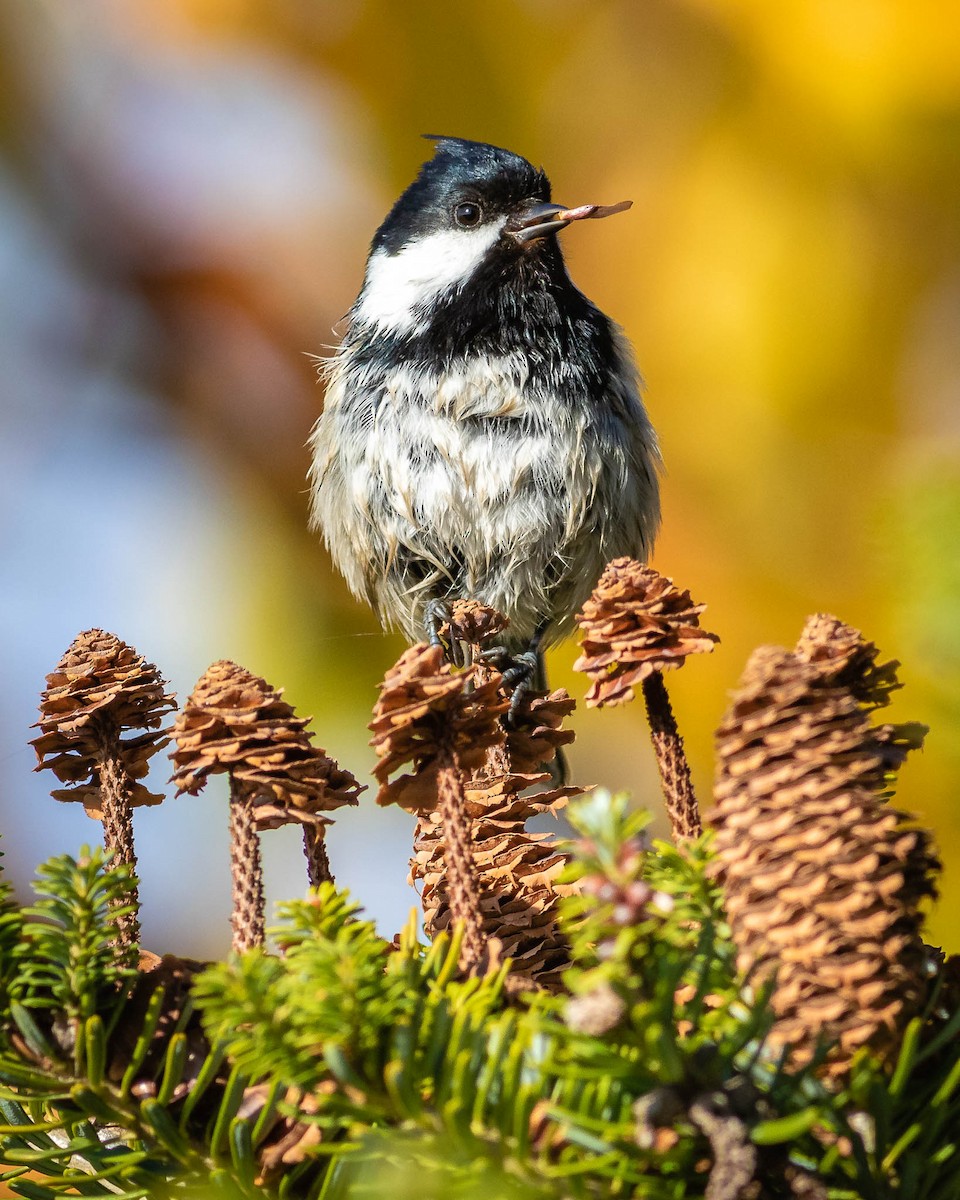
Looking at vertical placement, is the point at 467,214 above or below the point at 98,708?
above

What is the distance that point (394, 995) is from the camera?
1.02 feet

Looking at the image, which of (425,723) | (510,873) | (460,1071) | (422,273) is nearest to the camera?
(460,1071)

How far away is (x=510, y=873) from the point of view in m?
0.53

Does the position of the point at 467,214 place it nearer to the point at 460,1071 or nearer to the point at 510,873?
the point at 510,873

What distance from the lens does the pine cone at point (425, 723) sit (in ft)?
1.29

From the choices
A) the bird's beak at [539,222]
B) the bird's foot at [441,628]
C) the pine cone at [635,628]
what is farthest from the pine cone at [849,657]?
the bird's beak at [539,222]

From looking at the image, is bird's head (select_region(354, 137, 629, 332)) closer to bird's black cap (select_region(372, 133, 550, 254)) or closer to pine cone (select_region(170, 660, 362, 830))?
bird's black cap (select_region(372, 133, 550, 254))

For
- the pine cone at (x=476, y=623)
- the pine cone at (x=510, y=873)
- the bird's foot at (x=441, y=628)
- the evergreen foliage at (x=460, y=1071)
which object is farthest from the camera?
the bird's foot at (x=441, y=628)

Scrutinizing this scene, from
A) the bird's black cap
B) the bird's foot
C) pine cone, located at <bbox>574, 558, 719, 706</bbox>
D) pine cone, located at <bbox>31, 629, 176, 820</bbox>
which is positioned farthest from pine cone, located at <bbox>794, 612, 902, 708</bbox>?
the bird's black cap

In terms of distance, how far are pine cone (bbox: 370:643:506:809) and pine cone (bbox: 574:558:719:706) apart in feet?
0.15

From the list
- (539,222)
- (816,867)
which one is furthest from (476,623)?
(539,222)

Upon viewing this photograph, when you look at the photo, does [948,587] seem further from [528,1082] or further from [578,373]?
[578,373]

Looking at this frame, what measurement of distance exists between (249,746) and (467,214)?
1.12m

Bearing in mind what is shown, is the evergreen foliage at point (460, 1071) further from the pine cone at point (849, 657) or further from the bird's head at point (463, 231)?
the bird's head at point (463, 231)
